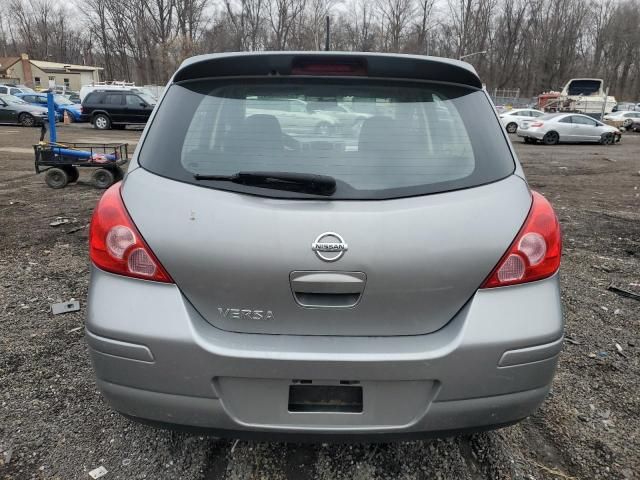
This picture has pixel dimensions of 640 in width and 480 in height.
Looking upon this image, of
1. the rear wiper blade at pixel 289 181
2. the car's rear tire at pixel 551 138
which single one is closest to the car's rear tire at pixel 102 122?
the car's rear tire at pixel 551 138

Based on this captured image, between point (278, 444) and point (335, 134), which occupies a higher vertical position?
point (335, 134)

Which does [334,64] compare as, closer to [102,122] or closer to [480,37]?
[102,122]

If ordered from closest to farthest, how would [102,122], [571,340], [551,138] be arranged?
[571,340] < [102,122] < [551,138]

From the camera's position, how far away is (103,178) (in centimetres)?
908

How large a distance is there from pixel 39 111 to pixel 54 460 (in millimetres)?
27443

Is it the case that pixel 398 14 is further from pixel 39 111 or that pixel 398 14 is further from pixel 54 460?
pixel 54 460

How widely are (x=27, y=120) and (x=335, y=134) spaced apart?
28269 millimetres

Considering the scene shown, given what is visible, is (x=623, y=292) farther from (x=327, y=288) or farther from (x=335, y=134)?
(x=327, y=288)

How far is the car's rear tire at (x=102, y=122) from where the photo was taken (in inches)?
935

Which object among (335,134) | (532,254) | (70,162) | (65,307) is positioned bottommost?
(65,307)

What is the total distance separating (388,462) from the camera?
2332 mm

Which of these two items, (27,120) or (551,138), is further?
(27,120)

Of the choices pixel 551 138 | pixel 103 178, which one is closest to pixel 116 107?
pixel 103 178

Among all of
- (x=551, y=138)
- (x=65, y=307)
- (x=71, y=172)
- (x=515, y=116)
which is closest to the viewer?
(x=65, y=307)
